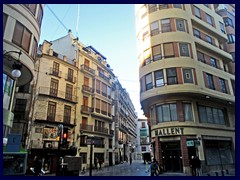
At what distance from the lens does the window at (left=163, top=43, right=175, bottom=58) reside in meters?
16.6

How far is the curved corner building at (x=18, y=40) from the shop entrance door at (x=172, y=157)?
11.0 m

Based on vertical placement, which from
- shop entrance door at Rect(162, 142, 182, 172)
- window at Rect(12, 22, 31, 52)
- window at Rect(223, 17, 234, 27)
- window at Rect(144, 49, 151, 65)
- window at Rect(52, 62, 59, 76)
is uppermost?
window at Rect(223, 17, 234, 27)

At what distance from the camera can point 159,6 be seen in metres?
18.4

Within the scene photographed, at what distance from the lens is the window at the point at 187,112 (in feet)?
50.7

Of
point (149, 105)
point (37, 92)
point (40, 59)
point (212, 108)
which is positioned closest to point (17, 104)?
point (37, 92)

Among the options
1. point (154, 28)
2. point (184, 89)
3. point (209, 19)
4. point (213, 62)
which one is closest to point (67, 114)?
point (154, 28)

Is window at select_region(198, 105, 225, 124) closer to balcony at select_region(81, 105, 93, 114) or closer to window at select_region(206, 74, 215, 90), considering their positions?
window at select_region(206, 74, 215, 90)

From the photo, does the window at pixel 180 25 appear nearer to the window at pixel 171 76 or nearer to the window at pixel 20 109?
the window at pixel 171 76

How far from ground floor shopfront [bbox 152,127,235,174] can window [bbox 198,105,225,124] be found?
110 cm

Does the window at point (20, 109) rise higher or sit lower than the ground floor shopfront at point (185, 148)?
higher

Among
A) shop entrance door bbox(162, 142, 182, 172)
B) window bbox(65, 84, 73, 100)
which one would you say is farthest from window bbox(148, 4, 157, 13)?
window bbox(65, 84, 73, 100)

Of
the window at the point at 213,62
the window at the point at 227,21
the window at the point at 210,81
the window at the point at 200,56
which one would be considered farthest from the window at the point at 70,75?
the window at the point at 227,21

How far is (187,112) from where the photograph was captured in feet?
51.4

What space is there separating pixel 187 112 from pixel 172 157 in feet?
11.9
